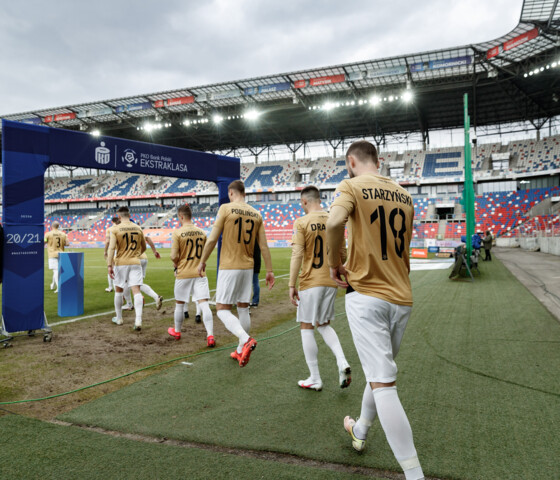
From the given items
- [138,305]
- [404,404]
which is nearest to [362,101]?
[138,305]

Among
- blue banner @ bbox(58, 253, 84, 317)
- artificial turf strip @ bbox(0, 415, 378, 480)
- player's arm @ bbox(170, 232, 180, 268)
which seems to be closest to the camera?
artificial turf strip @ bbox(0, 415, 378, 480)

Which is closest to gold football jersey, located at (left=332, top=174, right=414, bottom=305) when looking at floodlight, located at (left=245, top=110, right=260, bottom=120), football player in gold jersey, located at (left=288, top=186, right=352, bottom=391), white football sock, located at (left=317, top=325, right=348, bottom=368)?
football player in gold jersey, located at (left=288, top=186, right=352, bottom=391)

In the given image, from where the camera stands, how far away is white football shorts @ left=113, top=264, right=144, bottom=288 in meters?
6.28

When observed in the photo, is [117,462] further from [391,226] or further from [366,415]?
[391,226]

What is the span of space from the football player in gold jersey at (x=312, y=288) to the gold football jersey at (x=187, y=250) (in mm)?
2095

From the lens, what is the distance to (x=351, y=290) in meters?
2.23

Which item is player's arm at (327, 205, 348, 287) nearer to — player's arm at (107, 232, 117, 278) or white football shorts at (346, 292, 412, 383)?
white football shorts at (346, 292, 412, 383)

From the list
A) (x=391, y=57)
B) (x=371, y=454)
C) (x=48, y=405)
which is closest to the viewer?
(x=371, y=454)

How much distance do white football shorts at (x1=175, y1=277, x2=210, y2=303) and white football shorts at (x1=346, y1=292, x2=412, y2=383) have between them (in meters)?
3.57

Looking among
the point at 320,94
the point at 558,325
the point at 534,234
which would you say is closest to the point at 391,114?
the point at 320,94

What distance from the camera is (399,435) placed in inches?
74.4

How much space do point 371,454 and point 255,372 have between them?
6.04 ft

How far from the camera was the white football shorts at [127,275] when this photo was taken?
20.6 ft

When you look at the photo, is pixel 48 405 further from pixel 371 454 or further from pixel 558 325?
pixel 558 325
